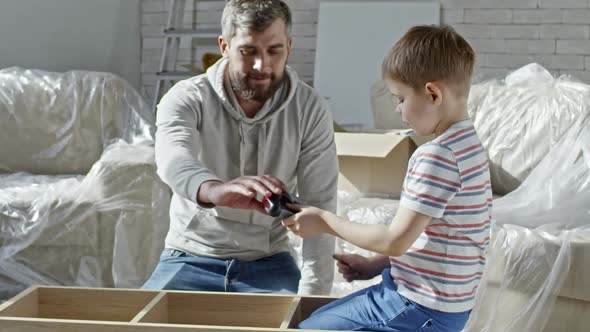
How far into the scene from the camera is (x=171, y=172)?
150 cm

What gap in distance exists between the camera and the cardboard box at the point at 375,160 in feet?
9.41

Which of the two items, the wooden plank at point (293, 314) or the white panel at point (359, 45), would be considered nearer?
the wooden plank at point (293, 314)

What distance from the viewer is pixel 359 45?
4.02 m

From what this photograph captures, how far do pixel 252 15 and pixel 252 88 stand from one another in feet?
0.51

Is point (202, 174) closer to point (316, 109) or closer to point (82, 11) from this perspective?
point (316, 109)

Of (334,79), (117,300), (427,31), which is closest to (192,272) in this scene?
(117,300)

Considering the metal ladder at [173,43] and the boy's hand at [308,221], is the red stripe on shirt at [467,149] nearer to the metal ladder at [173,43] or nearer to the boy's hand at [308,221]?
the boy's hand at [308,221]

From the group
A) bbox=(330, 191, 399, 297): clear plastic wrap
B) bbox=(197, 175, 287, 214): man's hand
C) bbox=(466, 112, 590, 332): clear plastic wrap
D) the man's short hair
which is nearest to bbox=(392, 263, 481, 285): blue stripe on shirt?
bbox=(197, 175, 287, 214): man's hand

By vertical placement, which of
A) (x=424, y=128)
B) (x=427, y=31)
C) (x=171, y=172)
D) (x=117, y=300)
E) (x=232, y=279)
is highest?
(x=427, y=31)

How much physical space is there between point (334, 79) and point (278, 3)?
2.36 m

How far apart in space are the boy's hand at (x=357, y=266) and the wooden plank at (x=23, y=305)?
50 cm

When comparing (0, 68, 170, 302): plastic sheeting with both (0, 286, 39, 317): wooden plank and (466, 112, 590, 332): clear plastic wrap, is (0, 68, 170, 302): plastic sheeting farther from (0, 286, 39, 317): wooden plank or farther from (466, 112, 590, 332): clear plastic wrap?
(0, 286, 39, 317): wooden plank

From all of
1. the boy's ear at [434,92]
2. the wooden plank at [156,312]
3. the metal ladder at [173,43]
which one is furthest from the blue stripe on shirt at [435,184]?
the metal ladder at [173,43]

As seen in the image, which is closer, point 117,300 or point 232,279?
point 117,300
